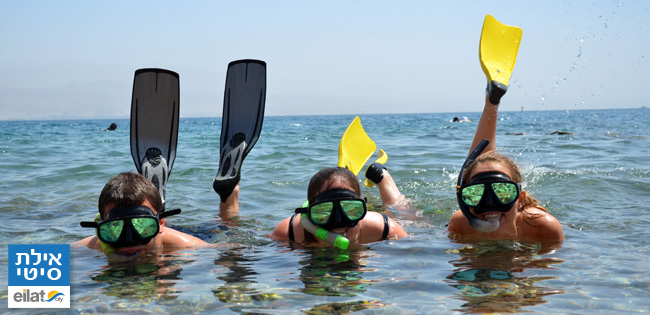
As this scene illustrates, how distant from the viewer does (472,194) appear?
3729 millimetres

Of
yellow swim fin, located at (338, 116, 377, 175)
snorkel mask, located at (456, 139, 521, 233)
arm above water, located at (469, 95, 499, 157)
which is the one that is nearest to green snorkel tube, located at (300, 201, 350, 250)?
snorkel mask, located at (456, 139, 521, 233)

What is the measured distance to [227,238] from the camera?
182 inches

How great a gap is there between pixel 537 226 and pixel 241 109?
303cm

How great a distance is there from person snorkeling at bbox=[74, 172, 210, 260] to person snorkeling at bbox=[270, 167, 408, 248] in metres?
0.92

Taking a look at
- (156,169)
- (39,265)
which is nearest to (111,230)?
(39,265)

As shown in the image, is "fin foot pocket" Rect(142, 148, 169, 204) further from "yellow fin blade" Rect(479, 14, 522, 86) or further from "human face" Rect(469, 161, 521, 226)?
"yellow fin blade" Rect(479, 14, 522, 86)

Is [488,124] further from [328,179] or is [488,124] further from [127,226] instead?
[127,226]

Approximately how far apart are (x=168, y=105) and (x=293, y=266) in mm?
2727

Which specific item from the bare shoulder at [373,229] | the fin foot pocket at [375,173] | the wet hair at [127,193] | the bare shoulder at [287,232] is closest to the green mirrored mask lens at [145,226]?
the wet hair at [127,193]

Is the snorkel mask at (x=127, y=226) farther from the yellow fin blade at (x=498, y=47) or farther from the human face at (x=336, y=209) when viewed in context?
the yellow fin blade at (x=498, y=47)

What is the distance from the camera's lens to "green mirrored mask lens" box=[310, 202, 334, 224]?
3.70m

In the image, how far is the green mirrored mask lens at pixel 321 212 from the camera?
370 centimetres

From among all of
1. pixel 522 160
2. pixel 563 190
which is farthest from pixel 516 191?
pixel 522 160

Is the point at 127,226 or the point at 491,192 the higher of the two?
the point at 491,192
